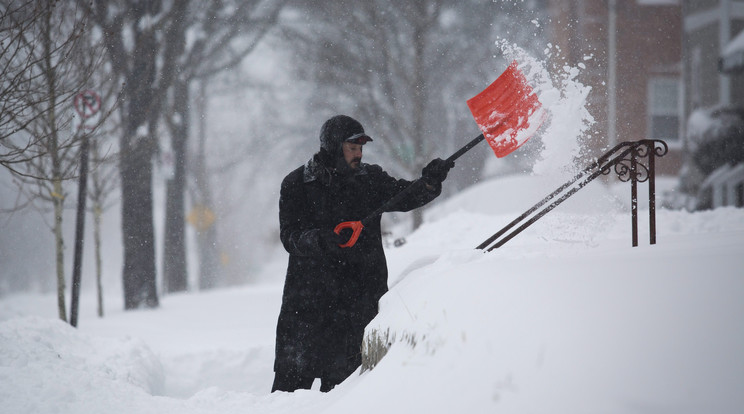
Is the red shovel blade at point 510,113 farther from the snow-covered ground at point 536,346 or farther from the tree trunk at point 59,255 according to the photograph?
the tree trunk at point 59,255

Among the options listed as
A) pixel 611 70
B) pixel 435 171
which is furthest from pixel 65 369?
pixel 611 70

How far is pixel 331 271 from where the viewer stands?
4457 mm

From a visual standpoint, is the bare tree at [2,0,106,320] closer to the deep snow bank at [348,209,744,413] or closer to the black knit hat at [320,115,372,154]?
the black knit hat at [320,115,372,154]

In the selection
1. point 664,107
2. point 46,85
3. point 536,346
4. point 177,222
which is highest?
point 664,107

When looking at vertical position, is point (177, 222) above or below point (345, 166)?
above

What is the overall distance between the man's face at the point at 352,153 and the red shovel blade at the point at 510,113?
0.73m

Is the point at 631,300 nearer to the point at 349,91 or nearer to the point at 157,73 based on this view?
the point at 157,73

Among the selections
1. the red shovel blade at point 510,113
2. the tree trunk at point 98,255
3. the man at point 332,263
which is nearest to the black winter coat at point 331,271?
the man at point 332,263

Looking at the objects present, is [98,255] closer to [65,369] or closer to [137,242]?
[137,242]

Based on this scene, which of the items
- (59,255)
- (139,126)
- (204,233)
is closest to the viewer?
(59,255)

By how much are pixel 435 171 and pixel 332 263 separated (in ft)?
2.86

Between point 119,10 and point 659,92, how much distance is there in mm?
14683

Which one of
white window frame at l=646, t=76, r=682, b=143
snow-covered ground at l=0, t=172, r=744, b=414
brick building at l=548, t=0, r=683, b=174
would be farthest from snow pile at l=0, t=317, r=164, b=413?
white window frame at l=646, t=76, r=682, b=143

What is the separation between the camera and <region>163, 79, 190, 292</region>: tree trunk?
52.6 feet
